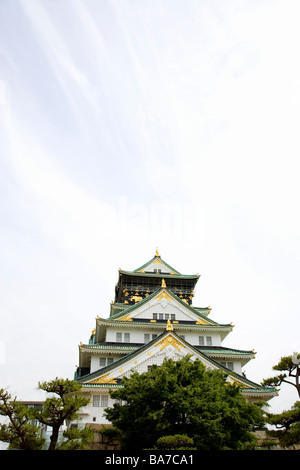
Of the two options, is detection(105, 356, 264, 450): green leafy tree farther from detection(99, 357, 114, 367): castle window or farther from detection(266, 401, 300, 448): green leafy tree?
detection(99, 357, 114, 367): castle window

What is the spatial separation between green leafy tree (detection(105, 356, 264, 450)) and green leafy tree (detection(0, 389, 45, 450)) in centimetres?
502

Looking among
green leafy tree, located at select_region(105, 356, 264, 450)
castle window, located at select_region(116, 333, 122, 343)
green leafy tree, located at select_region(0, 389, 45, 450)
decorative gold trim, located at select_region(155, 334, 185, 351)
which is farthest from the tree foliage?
castle window, located at select_region(116, 333, 122, 343)

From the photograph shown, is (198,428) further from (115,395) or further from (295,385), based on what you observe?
(295,385)

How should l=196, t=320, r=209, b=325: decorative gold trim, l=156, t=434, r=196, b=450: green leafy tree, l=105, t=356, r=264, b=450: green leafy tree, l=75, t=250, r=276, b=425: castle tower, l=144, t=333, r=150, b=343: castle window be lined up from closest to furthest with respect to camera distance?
l=156, t=434, r=196, b=450: green leafy tree
l=105, t=356, r=264, b=450: green leafy tree
l=75, t=250, r=276, b=425: castle tower
l=144, t=333, r=150, b=343: castle window
l=196, t=320, r=209, b=325: decorative gold trim

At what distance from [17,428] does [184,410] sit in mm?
7665

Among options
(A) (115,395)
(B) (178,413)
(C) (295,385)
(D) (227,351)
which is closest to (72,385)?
(A) (115,395)

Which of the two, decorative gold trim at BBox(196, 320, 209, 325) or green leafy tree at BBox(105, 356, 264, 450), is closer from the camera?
green leafy tree at BBox(105, 356, 264, 450)

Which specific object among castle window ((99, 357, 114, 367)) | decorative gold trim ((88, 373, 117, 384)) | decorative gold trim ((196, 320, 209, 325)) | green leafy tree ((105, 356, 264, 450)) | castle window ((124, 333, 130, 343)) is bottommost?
green leafy tree ((105, 356, 264, 450))

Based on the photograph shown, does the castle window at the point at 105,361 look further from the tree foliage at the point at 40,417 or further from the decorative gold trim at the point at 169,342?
the tree foliage at the point at 40,417

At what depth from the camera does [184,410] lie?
17.0 m

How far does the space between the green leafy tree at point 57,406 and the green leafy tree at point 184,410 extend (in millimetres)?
3281

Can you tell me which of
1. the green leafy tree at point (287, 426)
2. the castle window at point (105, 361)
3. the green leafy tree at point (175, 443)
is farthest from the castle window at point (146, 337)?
the green leafy tree at point (175, 443)

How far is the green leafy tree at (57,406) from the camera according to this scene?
641 inches

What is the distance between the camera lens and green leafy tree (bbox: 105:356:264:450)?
1681cm
